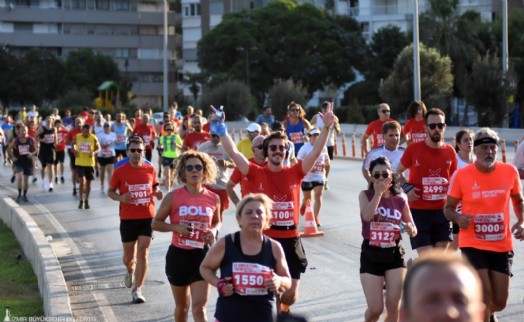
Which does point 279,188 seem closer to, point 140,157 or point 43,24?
point 140,157

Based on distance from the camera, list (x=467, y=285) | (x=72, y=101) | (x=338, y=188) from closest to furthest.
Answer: (x=467, y=285), (x=338, y=188), (x=72, y=101)

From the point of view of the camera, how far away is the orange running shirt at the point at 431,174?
10.6m

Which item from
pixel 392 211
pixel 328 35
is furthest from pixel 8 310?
pixel 328 35

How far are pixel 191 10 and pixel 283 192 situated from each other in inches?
3904

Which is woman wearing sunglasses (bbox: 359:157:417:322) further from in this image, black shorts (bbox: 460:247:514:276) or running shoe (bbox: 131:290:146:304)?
running shoe (bbox: 131:290:146:304)

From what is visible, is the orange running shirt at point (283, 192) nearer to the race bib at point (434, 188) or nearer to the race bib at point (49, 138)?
the race bib at point (434, 188)

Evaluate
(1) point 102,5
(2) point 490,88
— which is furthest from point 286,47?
(1) point 102,5

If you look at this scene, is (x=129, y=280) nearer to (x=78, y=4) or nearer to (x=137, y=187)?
(x=137, y=187)

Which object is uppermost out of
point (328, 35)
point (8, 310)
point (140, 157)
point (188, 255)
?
point (328, 35)

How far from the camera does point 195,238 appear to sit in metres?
8.99

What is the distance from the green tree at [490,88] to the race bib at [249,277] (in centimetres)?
4236

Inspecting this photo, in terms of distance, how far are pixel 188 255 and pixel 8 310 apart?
7.30ft

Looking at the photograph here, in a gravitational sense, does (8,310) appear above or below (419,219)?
below

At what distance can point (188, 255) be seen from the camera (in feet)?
29.6
